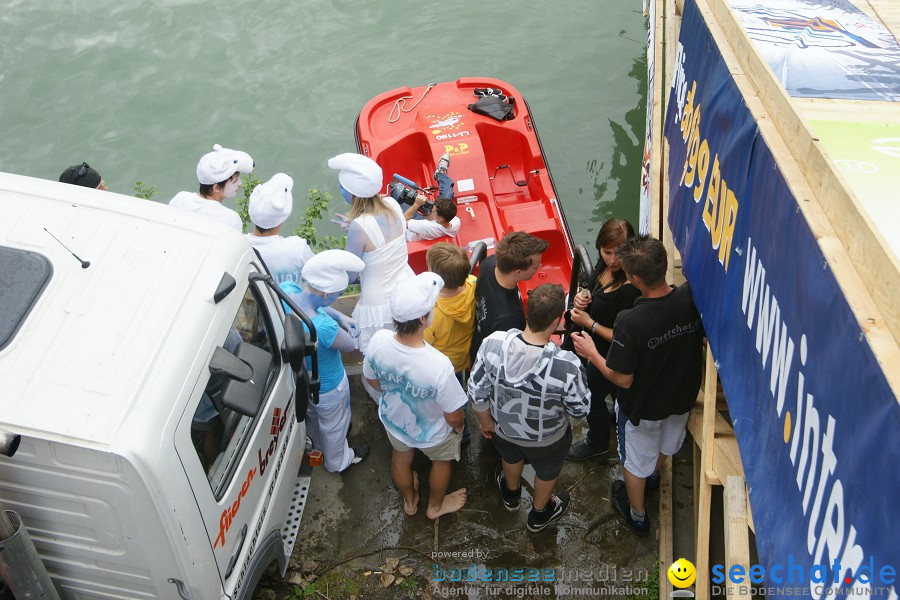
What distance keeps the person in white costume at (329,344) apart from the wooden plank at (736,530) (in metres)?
2.21

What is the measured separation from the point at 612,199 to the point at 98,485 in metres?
7.73

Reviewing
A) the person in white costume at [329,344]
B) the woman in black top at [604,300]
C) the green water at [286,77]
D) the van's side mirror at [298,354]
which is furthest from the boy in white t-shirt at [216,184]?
the green water at [286,77]

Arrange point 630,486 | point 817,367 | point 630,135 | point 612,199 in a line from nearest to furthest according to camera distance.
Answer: point 817,367 → point 630,486 → point 612,199 → point 630,135

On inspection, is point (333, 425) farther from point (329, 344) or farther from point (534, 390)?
point (534, 390)

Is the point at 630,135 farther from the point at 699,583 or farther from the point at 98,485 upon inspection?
the point at 98,485

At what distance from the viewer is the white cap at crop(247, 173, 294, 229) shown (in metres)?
5.02

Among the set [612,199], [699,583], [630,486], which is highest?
[699,583]

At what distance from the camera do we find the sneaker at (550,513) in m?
4.84

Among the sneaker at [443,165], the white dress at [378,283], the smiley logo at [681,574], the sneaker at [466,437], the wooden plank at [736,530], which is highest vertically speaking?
the wooden plank at [736,530]

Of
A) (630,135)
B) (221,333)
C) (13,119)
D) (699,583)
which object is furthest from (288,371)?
(13,119)

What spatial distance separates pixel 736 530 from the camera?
3.50 metres

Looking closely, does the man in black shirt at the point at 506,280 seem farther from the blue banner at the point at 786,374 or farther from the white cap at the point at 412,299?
the blue banner at the point at 786,374

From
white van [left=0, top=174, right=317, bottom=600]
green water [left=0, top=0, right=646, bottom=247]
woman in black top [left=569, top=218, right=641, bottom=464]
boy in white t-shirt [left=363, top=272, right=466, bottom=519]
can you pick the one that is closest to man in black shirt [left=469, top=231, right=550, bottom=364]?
woman in black top [left=569, top=218, right=641, bottom=464]

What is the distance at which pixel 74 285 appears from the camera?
346cm
